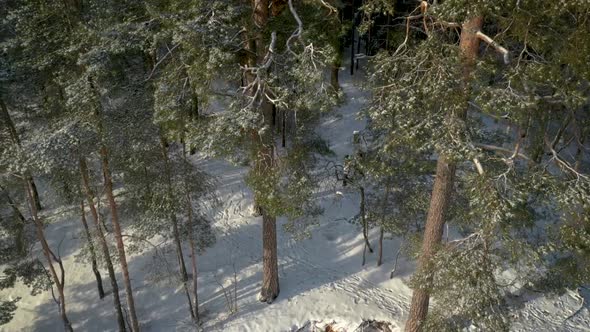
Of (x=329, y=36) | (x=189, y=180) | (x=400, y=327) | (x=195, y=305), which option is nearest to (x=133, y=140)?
(x=189, y=180)

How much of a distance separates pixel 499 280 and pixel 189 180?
8.59 m

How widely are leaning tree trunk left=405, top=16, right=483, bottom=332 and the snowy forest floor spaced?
2600 millimetres

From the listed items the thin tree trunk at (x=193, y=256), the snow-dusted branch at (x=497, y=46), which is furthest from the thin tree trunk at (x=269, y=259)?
the snow-dusted branch at (x=497, y=46)

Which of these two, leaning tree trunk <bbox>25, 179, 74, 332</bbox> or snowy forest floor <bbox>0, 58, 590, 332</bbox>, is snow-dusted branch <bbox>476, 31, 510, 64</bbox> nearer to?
snowy forest floor <bbox>0, 58, 590, 332</bbox>

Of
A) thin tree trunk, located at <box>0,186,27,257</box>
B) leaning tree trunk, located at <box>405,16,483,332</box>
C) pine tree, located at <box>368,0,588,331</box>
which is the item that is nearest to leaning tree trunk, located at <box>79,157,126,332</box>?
thin tree trunk, located at <box>0,186,27,257</box>

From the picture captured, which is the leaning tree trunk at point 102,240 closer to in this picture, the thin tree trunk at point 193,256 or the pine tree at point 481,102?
the thin tree trunk at point 193,256

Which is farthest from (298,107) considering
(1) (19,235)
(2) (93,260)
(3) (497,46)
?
(1) (19,235)

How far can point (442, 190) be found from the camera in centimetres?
718


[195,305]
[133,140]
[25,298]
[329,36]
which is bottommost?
[25,298]

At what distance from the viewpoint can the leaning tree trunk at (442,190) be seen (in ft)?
19.1

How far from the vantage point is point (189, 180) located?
31.1ft

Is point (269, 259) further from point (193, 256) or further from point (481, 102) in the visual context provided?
point (481, 102)

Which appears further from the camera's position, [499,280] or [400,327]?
[499,280]

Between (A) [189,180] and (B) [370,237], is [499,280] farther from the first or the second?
(A) [189,180]
